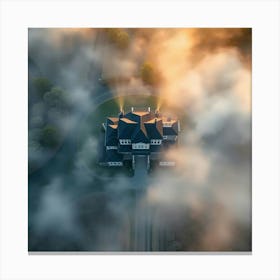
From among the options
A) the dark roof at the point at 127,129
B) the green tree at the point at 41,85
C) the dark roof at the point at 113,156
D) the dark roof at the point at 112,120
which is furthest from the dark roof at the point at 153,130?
the green tree at the point at 41,85

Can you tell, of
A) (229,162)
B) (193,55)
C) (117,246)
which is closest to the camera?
(117,246)

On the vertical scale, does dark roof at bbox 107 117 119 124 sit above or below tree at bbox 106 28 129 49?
below

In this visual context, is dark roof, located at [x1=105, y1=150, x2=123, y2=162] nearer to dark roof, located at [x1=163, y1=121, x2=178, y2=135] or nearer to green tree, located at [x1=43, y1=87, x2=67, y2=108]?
dark roof, located at [x1=163, y1=121, x2=178, y2=135]

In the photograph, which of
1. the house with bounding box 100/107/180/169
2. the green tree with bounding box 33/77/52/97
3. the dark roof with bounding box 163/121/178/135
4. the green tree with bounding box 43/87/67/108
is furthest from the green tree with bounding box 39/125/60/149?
the dark roof with bounding box 163/121/178/135

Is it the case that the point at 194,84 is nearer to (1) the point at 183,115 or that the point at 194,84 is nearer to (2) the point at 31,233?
(1) the point at 183,115

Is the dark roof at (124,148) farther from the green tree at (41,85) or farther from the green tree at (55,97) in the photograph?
the green tree at (41,85)

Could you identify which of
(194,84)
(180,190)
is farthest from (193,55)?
(180,190)
